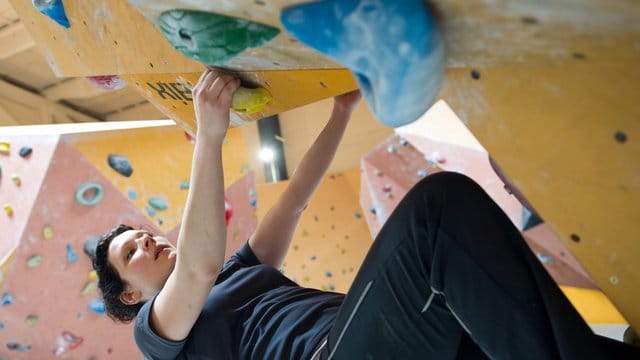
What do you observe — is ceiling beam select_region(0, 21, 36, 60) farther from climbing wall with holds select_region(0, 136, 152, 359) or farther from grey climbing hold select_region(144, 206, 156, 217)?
grey climbing hold select_region(144, 206, 156, 217)

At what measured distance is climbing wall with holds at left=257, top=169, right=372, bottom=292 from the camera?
9.53ft

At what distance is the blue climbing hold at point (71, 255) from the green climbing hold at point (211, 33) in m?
1.19

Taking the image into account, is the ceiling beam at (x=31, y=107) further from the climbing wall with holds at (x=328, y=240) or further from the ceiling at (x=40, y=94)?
the climbing wall with holds at (x=328, y=240)

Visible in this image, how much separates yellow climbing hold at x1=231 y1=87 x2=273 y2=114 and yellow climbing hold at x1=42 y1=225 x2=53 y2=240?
41.6 inches

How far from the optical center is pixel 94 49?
102 centimetres

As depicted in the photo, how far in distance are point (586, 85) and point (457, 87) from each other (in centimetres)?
15

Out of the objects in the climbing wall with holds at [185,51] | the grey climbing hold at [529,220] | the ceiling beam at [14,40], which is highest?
the climbing wall with holds at [185,51]

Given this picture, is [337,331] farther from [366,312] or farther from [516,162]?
[516,162]

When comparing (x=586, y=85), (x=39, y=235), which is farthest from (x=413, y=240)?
(x=39, y=235)

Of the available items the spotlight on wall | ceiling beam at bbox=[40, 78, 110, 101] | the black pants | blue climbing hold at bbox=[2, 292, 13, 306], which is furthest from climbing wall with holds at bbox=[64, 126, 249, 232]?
ceiling beam at bbox=[40, 78, 110, 101]

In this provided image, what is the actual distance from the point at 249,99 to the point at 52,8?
1.31 ft

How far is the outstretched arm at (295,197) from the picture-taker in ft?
3.92

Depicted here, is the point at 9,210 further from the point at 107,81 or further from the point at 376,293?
the point at 376,293

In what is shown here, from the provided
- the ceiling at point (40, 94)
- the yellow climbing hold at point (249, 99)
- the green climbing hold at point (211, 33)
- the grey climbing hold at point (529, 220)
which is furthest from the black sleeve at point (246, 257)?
the ceiling at point (40, 94)
